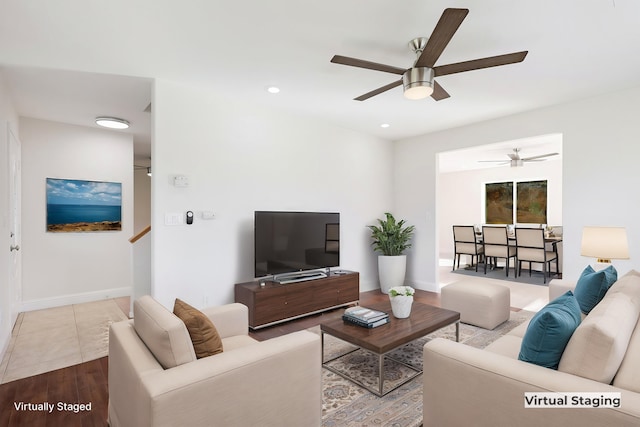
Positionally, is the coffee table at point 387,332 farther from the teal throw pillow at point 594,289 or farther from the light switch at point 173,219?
the light switch at point 173,219

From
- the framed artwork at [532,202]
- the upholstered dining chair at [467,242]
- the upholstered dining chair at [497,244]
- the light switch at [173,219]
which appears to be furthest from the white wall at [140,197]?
the framed artwork at [532,202]

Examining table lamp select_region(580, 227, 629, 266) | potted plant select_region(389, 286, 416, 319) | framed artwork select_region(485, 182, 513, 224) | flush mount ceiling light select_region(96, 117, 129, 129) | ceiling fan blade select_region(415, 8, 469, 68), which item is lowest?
potted plant select_region(389, 286, 416, 319)

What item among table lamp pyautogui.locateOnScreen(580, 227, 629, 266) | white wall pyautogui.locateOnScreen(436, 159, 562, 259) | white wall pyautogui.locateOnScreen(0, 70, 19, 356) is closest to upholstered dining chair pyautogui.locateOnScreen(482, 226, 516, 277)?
white wall pyautogui.locateOnScreen(436, 159, 562, 259)

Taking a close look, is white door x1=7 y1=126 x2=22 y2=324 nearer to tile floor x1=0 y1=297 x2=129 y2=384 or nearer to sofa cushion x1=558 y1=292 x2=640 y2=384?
tile floor x1=0 y1=297 x2=129 y2=384

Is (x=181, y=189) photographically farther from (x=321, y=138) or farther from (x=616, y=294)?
(x=616, y=294)

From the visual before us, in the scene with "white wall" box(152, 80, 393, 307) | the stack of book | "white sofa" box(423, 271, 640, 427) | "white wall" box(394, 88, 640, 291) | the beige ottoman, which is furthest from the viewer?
"white wall" box(394, 88, 640, 291)

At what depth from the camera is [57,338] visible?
3264 millimetres

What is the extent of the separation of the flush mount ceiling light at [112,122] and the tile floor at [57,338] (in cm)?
245

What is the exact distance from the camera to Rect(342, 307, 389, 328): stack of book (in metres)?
2.51

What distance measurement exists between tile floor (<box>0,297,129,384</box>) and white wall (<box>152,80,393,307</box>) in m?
0.83

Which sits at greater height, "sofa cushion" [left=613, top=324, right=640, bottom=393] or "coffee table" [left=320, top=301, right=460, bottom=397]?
"sofa cushion" [left=613, top=324, right=640, bottom=393]

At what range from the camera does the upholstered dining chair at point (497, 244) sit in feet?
20.9

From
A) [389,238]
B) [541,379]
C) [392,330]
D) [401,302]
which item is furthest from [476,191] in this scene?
[541,379]

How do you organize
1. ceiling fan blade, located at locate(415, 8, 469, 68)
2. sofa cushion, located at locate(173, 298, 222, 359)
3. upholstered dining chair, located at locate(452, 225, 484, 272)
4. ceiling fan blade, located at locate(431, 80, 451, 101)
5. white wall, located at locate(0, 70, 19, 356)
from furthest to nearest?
upholstered dining chair, located at locate(452, 225, 484, 272) → white wall, located at locate(0, 70, 19, 356) → ceiling fan blade, located at locate(431, 80, 451, 101) → ceiling fan blade, located at locate(415, 8, 469, 68) → sofa cushion, located at locate(173, 298, 222, 359)
